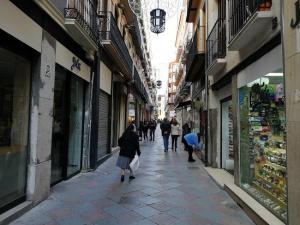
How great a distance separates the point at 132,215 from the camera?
19.6 ft

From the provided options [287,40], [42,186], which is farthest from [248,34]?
[42,186]

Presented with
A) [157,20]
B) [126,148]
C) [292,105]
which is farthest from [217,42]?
[292,105]

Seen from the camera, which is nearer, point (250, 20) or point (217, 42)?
point (250, 20)

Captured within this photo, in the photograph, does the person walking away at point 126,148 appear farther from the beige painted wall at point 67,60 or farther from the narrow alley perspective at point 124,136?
the beige painted wall at point 67,60

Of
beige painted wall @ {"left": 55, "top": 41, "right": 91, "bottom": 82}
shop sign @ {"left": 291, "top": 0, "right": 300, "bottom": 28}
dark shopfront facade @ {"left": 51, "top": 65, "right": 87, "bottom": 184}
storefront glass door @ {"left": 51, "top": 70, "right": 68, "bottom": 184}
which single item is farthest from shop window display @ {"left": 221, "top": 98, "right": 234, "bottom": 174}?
shop sign @ {"left": 291, "top": 0, "right": 300, "bottom": 28}

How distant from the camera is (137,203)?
6820 mm

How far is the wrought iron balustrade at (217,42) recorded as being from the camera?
1010 cm

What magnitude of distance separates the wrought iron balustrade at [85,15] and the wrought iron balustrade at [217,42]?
3784 mm

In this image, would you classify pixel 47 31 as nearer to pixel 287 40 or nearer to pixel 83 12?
pixel 83 12

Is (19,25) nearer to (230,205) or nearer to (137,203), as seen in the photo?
(137,203)

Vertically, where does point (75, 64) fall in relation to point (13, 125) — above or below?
above

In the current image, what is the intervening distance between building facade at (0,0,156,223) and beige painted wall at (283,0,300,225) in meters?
4.14

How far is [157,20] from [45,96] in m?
3.97

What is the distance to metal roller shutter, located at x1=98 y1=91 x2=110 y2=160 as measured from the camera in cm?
1261
